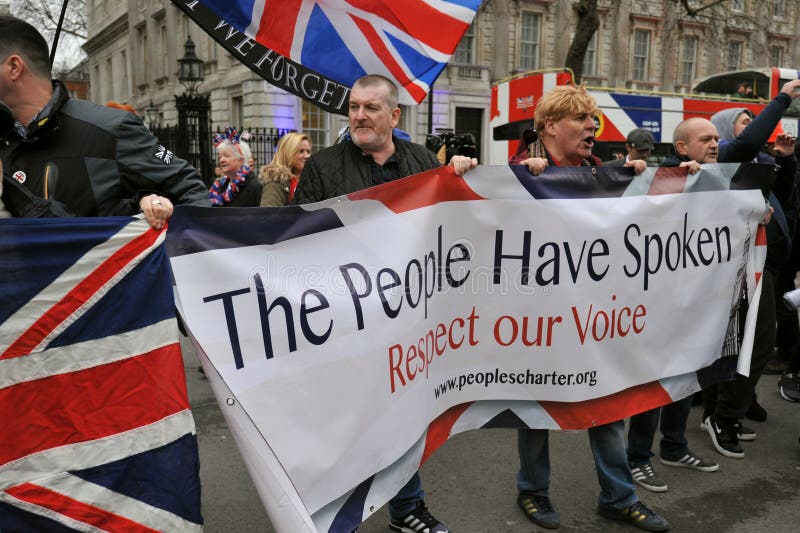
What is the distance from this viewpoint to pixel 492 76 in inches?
1068

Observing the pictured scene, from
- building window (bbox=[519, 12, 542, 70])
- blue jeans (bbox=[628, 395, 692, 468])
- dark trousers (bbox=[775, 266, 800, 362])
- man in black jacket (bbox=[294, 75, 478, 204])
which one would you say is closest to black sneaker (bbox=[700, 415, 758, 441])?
blue jeans (bbox=[628, 395, 692, 468])

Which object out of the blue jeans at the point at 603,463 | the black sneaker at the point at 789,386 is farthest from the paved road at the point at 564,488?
the black sneaker at the point at 789,386

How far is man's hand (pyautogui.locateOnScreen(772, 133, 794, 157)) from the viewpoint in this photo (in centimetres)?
399

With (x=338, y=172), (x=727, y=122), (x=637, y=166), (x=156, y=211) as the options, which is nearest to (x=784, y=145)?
(x=727, y=122)

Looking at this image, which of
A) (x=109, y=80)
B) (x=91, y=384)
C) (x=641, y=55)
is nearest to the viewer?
(x=91, y=384)

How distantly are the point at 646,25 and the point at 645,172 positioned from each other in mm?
30411

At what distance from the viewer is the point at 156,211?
6.93ft

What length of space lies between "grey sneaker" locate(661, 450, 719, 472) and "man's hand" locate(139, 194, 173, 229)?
3.05m

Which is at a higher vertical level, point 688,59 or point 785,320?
point 688,59

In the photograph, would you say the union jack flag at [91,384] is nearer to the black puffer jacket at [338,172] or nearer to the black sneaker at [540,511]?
the black puffer jacket at [338,172]

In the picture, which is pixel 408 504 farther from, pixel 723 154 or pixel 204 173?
pixel 204 173

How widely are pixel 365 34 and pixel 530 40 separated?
2646cm

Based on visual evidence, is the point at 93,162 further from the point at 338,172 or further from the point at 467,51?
the point at 467,51

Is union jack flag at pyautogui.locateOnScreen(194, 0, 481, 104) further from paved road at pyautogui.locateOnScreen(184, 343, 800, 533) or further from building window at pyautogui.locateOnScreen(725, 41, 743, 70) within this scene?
building window at pyautogui.locateOnScreen(725, 41, 743, 70)
